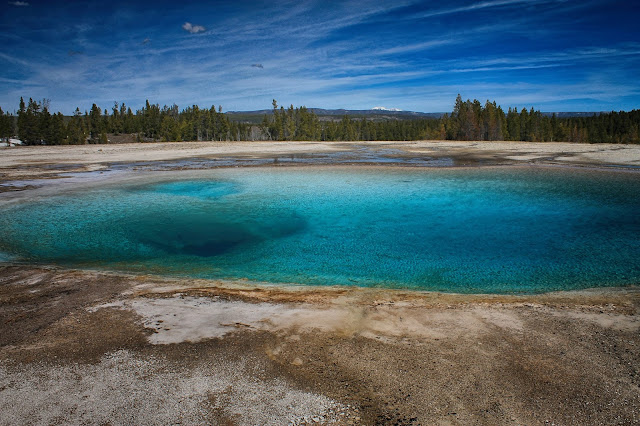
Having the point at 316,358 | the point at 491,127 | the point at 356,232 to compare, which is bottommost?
the point at 316,358

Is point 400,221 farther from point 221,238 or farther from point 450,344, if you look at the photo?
point 450,344

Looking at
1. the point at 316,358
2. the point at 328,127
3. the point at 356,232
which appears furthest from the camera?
the point at 328,127

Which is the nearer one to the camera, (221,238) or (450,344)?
(450,344)

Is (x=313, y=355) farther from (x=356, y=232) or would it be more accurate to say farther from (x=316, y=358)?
(x=356, y=232)

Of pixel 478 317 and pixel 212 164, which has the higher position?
pixel 212 164

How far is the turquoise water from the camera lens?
27.8 ft

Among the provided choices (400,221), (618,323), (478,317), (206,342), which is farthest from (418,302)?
(400,221)

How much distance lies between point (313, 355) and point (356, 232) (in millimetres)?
7470

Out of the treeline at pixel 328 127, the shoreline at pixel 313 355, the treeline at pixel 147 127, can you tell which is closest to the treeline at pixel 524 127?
the treeline at pixel 328 127

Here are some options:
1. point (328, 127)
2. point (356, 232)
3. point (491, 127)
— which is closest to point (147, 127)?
point (328, 127)

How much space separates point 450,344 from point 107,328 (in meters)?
4.27

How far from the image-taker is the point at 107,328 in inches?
208

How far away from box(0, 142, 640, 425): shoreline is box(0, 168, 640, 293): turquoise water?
1.53 meters

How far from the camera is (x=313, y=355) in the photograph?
4609mm
